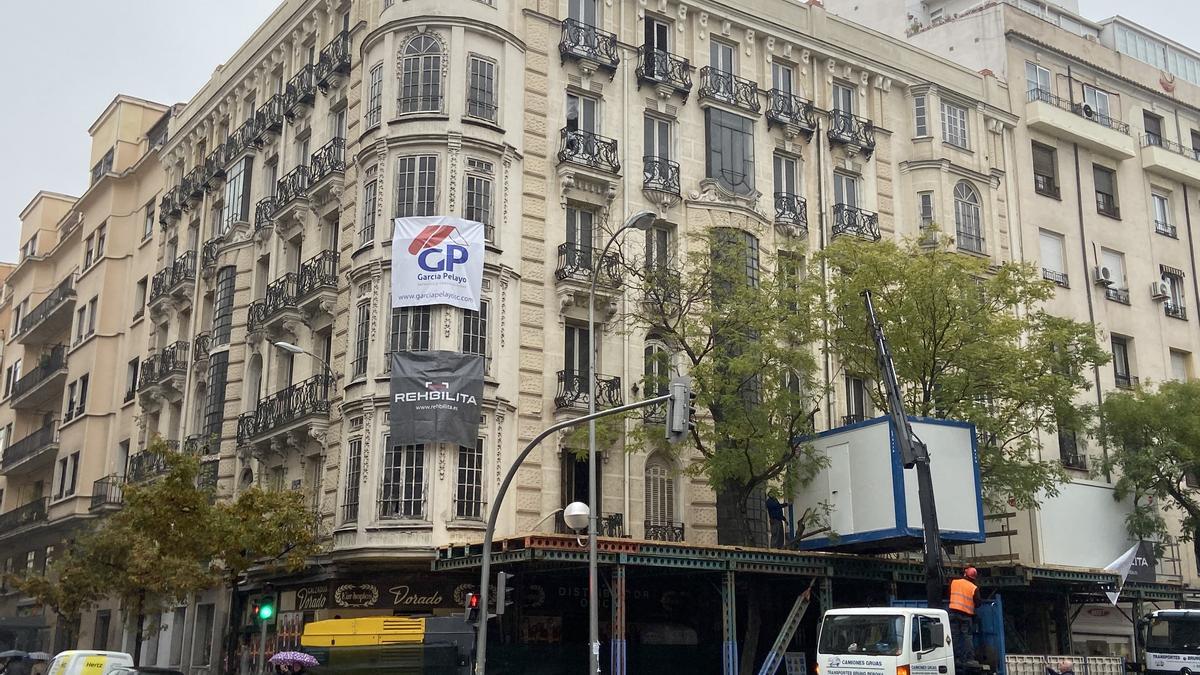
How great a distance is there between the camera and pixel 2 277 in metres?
71.9

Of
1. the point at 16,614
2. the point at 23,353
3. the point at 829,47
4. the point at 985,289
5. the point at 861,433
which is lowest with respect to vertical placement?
the point at 16,614

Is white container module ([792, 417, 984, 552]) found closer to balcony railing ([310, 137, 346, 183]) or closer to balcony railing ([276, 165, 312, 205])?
balcony railing ([310, 137, 346, 183])

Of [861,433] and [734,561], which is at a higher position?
[861,433]

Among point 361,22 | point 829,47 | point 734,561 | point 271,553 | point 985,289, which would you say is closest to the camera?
point 734,561

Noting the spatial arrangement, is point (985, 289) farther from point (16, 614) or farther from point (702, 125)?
point (16, 614)

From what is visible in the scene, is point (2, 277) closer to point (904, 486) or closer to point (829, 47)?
point (829, 47)

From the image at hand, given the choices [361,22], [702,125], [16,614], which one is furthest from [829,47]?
[16,614]

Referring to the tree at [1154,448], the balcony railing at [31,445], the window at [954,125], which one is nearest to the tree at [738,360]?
the window at [954,125]

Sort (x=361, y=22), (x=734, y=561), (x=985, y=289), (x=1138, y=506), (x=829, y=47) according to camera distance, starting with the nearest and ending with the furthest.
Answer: (x=734, y=561), (x=985, y=289), (x=361, y=22), (x=1138, y=506), (x=829, y=47)

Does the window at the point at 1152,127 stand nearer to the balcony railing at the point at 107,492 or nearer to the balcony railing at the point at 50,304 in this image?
the balcony railing at the point at 107,492

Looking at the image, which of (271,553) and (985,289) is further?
(985,289)

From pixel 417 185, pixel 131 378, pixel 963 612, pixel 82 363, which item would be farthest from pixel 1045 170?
pixel 82 363

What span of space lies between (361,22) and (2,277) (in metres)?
47.9

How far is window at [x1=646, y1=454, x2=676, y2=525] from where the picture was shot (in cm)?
3139
